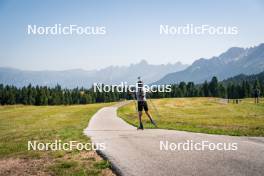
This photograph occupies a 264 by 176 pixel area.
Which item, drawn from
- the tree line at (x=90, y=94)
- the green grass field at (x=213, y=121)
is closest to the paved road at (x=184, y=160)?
the green grass field at (x=213, y=121)

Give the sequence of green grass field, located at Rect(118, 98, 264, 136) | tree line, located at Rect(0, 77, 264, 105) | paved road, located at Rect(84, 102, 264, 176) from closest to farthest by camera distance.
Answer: paved road, located at Rect(84, 102, 264, 176) → green grass field, located at Rect(118, 98, 264, 136) → tree line, located at Rect(0, 77, 264, 105)

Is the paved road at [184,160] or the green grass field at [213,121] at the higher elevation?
the paved road at [184,160]

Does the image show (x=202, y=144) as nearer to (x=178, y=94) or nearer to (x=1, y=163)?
(x=1, y=163)

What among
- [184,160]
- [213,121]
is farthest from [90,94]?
[184,160]

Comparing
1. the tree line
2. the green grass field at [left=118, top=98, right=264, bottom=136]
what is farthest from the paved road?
the tree line

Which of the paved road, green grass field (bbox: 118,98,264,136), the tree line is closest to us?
the paved road

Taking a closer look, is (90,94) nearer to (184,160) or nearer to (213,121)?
(213,121)

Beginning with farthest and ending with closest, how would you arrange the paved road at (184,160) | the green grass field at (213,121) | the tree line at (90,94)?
the tree line at (90,94), the green grass field at (213,121), the paved road at (184,160)

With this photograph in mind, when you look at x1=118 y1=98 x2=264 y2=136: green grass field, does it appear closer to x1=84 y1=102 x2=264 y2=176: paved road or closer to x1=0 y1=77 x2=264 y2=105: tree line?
x1=84 y1=102 x2=264 y2=176: paved road

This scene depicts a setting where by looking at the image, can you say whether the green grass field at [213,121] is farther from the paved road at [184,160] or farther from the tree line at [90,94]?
the tree line at [90,94]

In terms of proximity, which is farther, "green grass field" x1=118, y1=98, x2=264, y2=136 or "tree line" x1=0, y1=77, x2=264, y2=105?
"tree line" x1=0, y1=77, x2=264, y2=105

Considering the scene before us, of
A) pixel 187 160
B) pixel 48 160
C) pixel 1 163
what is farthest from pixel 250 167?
pixel 1 163

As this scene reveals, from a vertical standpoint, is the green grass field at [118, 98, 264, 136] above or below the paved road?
below

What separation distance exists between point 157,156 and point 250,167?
10.0 ft
